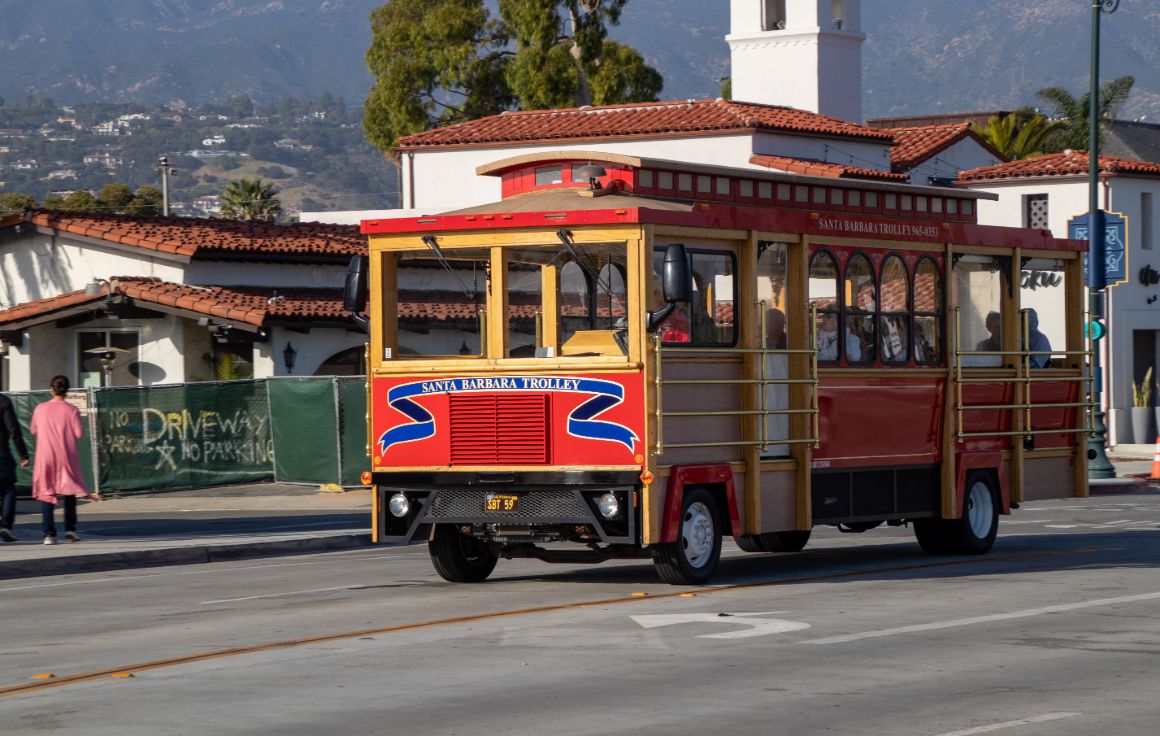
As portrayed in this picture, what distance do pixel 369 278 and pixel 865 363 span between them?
15.1 feet

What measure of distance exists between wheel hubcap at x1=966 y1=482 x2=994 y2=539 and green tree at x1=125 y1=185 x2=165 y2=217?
263 ft

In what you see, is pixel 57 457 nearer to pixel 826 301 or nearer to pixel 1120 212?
pixel 826 301

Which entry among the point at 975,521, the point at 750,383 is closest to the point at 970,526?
the point at 975,521

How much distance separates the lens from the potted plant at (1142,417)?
46.2 metres

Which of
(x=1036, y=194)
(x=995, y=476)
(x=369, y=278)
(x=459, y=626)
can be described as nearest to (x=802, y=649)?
(x=459, y=626)

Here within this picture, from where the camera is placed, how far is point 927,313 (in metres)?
18.5

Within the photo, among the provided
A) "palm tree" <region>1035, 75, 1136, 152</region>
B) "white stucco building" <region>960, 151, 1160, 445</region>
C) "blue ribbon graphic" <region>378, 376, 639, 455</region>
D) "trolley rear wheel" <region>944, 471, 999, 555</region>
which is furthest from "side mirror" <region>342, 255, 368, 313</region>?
"palm tree" <region>1035, 75, 1136, 152</region>

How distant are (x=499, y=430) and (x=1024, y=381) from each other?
6.47 m

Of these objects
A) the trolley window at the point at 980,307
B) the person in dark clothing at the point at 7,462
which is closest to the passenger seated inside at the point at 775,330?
the trolley window at the point at 980,307

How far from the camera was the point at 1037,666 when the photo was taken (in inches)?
Result: 452

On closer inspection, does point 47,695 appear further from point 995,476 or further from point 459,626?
point 995,476

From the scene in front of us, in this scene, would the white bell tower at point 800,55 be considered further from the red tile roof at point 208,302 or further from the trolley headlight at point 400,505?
the trolley headlight at point 400,505

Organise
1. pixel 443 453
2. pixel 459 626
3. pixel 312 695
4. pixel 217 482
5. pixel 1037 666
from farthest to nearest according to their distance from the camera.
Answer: pixel 217 482 → pixel 443 453 → pixel 459 626 → pixel 1037 666 → pixel 312 695

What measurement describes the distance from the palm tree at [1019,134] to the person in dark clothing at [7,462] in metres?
53.9
